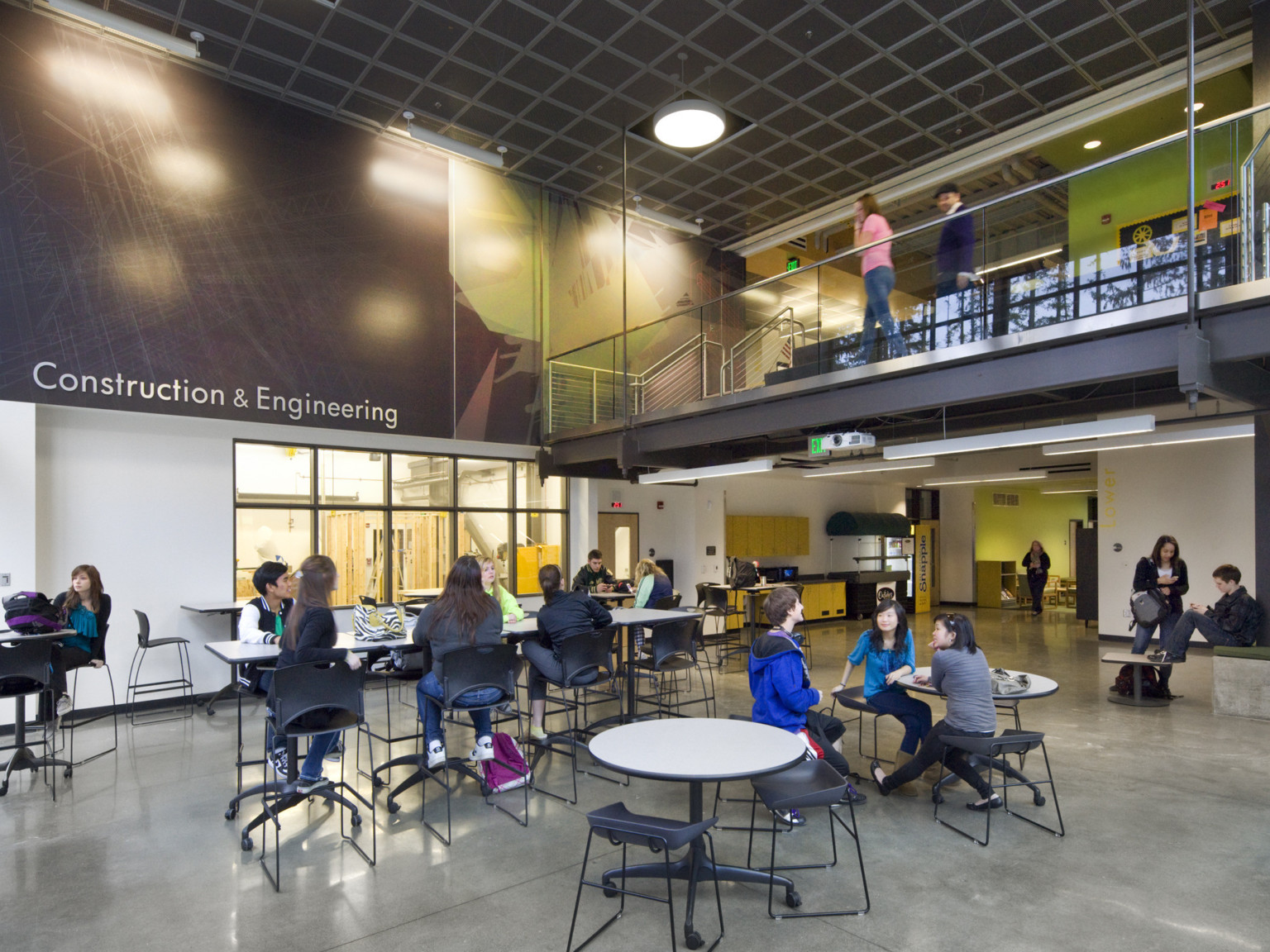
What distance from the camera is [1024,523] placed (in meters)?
19.9

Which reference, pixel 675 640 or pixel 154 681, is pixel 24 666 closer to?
pixel 154 681

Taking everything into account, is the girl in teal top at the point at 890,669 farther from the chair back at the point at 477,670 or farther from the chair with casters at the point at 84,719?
the chair with casters at the point at 84,719

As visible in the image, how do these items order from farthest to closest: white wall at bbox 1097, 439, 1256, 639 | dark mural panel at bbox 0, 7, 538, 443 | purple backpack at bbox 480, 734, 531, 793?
white wall at bbox 1097, 439, 1256, 639 → dark mural panel at bbox 0, 7, 538, 443 → purple backpack at bbox 480, 734, 531, 793

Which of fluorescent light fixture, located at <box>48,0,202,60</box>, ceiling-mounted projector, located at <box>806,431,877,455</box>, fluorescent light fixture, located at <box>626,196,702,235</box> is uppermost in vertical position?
fluorescent light fixture, located at <box>48,0,202,60</box>

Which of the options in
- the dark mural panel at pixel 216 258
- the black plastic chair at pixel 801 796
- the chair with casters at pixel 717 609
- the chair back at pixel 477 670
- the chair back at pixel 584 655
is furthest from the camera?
the chair with casters at pixel 717 609

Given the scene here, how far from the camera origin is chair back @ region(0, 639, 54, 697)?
16.2 ft

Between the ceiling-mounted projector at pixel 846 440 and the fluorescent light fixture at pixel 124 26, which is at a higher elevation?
the fluorescent light fixture at pixel 124 26

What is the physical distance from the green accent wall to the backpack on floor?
10955 millimetres

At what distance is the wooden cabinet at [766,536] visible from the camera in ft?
44.0

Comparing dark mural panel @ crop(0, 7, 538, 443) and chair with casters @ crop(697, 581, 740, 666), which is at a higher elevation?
dark mural panel @ crop(0, 7, 538, 443)

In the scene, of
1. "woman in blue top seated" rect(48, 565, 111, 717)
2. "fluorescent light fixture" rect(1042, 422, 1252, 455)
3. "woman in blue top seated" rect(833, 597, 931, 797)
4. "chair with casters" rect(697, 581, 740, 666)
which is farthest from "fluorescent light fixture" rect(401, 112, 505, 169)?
"woman in blue top seated" rect(833, 597, 931, 797)

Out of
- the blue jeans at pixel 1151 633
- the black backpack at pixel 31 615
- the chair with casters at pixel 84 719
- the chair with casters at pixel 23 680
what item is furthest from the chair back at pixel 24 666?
the blue jeans at pixel 1151 633

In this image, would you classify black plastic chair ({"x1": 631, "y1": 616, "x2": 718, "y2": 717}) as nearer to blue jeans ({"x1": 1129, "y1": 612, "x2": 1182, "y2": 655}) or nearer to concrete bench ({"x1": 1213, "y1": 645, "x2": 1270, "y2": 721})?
blue jeans ({"x1": 1129, "y1": 612, "x2": 1182, "y2": 655})

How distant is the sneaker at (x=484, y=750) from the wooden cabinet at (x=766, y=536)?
873 centimetres
